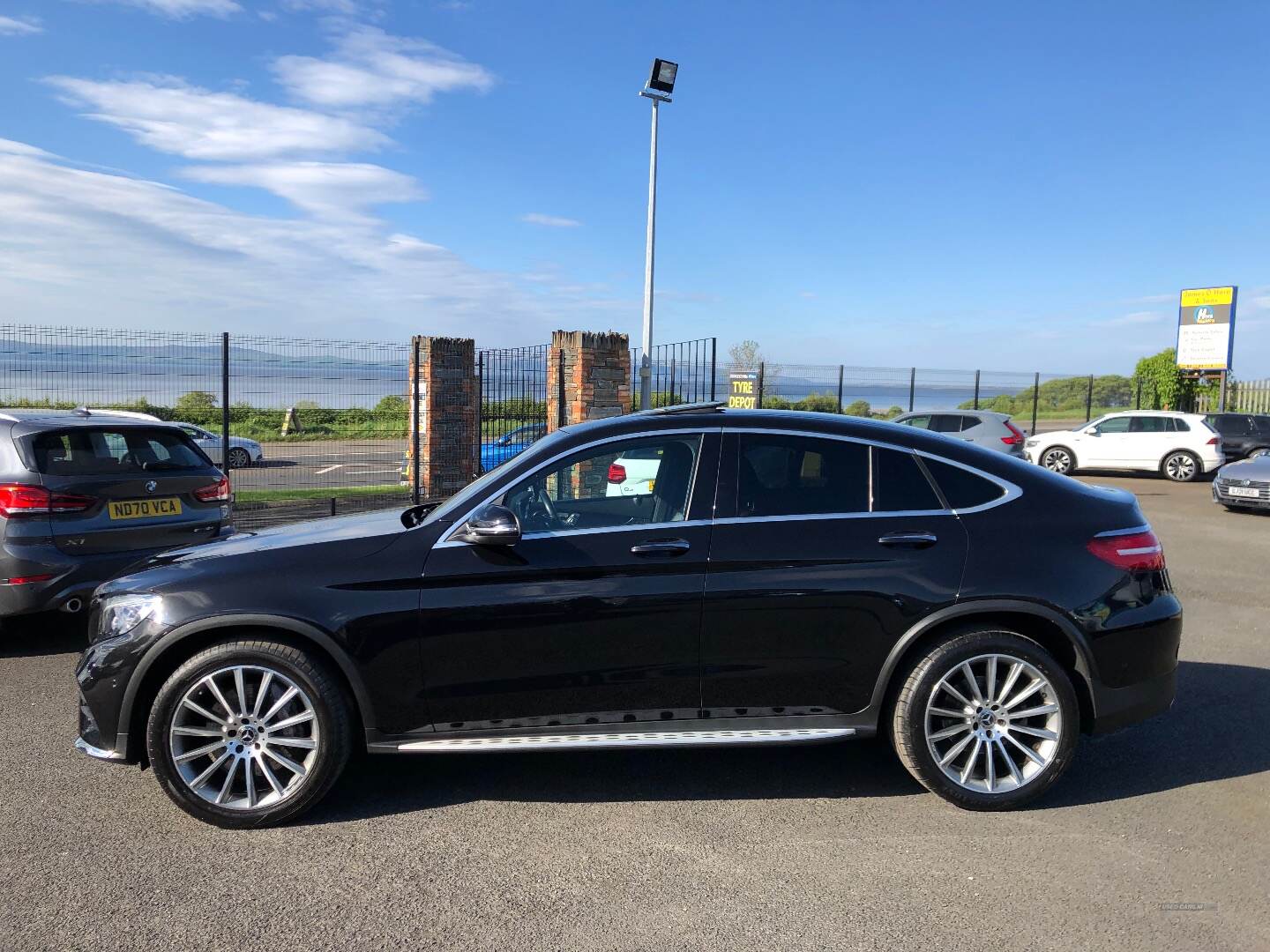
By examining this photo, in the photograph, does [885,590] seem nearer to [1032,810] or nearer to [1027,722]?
[1027,722]

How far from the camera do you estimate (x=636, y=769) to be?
14.9 ft

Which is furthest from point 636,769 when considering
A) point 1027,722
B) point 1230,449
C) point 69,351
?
point 1230,449

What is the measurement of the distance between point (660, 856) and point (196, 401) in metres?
10.2

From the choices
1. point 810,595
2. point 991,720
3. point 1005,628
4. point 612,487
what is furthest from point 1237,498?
point 612,487

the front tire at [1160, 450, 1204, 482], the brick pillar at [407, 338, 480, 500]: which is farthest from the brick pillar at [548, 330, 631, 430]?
the front tire at [1160, 450, 1204, 482]

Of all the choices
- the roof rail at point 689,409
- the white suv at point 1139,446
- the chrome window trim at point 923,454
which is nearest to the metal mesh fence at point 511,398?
the roof rail at point 689,409

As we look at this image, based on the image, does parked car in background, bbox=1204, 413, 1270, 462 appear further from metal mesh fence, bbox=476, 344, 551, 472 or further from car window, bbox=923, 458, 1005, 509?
car window, bbox=923, 458, 1005, 509

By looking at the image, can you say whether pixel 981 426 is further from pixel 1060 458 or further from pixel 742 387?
pixel 1060 458

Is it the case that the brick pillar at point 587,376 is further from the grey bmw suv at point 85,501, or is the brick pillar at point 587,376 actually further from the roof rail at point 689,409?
the roof rail at point 689,409

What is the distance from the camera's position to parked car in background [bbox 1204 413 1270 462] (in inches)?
883

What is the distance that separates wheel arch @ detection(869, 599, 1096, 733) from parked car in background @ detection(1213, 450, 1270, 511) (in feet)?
42.3

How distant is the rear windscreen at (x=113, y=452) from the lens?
6207mm

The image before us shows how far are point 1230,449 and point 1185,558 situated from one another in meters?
14.5

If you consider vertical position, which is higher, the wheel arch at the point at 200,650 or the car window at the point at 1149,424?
the car window at the point at 1149,424
